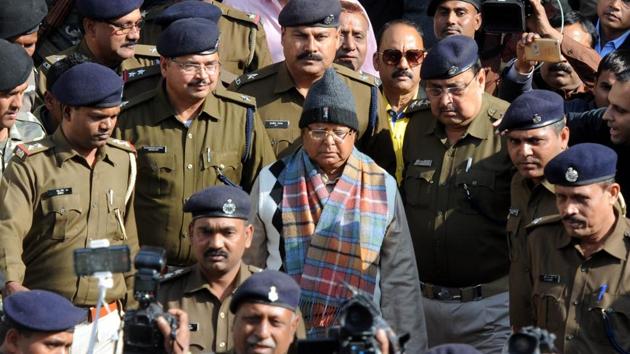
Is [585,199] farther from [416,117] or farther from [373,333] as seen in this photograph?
[373,333]

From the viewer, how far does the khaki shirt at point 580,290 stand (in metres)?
8.19

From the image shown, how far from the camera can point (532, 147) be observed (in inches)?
348

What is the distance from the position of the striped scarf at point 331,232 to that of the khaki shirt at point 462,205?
49 centimetres

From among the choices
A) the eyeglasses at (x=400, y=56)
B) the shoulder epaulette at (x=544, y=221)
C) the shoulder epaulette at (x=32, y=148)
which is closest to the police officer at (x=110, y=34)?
the shoulder epaulette at (x=32, y=148)

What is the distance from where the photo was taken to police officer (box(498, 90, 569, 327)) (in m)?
8.80

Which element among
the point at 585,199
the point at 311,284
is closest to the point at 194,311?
the point at 311,284

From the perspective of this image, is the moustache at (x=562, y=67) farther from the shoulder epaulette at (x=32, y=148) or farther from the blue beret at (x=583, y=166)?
the shoulder epaulette at (x=32, y=148)

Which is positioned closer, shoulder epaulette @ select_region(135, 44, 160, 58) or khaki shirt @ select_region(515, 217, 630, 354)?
khaki shirt @ select_region(515, 217, 630, 354)

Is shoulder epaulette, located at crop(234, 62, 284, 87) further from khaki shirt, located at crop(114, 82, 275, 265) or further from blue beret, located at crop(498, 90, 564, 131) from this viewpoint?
blue beret, located at crop(498, 90, 564, 131)

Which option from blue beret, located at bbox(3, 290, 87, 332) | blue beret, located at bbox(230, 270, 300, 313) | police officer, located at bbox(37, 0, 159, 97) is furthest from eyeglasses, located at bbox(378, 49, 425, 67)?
blue beret, located at bbox(3, 290, 87, 332)

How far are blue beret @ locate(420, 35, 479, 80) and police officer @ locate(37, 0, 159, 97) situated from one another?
5.93 feet

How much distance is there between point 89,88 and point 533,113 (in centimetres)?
237

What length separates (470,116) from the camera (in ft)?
30.6

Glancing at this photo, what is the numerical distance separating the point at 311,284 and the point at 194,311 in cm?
77
